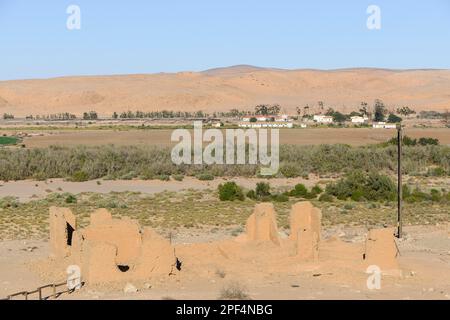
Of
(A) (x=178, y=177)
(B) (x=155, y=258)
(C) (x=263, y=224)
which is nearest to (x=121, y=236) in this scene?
(B) (x=155, y=258)

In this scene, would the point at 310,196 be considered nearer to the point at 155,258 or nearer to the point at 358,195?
the point at 358,195

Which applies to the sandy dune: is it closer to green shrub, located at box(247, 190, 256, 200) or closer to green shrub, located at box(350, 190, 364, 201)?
green shrub, located at box(247, 190, 256, 200)

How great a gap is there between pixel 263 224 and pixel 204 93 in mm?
149924

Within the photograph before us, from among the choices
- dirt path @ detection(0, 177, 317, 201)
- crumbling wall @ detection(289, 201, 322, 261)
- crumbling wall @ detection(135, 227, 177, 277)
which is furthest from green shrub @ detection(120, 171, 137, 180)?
crumbling wall @ detection(135, 227, 177, 277)

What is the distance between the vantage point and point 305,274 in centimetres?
1595

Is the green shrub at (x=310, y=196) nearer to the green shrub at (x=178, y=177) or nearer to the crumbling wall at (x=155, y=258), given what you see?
the green shrub at (x=178, y=177)

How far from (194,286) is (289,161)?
3704 cm

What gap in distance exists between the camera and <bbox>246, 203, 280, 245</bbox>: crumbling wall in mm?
18500

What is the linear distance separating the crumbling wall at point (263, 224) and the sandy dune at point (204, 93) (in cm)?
13238

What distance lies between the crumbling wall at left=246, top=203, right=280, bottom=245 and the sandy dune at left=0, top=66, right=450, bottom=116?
13238 cm

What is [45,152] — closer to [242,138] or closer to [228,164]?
[228,164]

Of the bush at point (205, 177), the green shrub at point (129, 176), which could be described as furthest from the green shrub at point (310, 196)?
the green shrub at point (129, 176)

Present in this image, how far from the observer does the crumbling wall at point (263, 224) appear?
1850 centimetres
